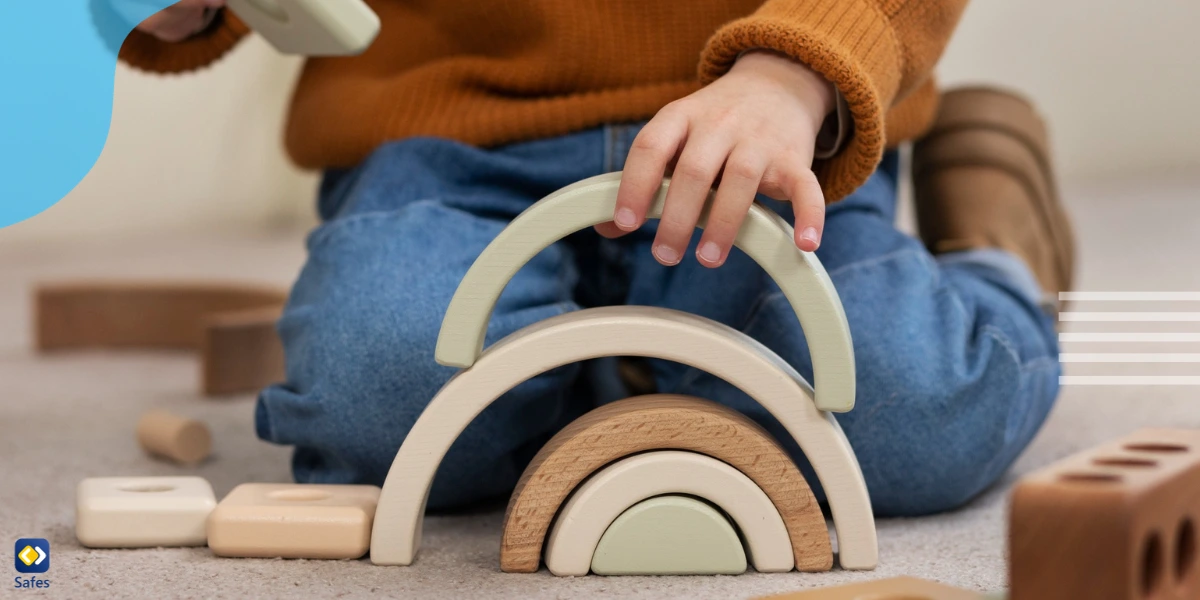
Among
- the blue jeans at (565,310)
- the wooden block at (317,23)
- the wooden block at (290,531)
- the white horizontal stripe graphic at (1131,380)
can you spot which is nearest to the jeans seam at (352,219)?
the blue jeans at (565,310)

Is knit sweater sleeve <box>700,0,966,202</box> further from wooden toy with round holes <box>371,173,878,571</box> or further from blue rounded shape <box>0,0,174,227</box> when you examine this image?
blue rounded shape <box>0,0,174,227</box>

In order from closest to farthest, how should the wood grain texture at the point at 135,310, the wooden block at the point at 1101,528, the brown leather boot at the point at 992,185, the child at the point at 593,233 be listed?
1. the wooden block at the point at 1101,528
2. the child at the point at 593,233
3. the brown leather boot at the point at 992,185
4. the wood grain texture at the point at 135,310

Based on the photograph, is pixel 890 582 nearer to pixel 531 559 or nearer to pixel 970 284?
pixel 531 559

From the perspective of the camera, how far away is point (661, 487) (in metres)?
0.50

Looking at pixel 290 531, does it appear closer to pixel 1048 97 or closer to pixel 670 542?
pixel 670 542

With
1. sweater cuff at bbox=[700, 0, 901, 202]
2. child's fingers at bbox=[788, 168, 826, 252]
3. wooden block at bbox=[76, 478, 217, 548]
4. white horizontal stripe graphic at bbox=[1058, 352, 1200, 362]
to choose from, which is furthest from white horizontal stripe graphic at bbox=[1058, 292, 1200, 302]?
wooden block at bbox=[76, 478, 217, 548]

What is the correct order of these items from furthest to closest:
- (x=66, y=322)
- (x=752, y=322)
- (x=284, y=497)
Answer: (x=66, y=322)
(x=752, y=322)
(x=284, y=497)

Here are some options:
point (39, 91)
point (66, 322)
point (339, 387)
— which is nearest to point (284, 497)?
point (339, 387)

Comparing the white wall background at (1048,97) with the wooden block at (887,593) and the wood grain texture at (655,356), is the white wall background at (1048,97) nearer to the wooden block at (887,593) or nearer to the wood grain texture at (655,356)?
the wood grain texture at (655,356)

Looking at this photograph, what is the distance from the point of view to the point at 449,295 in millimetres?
646

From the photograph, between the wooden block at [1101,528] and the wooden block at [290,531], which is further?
the wooden block at [290,531]

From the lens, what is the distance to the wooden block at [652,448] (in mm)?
494

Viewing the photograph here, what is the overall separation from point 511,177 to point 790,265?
289 mm

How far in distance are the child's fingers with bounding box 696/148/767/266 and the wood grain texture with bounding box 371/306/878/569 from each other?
37 millimetres
